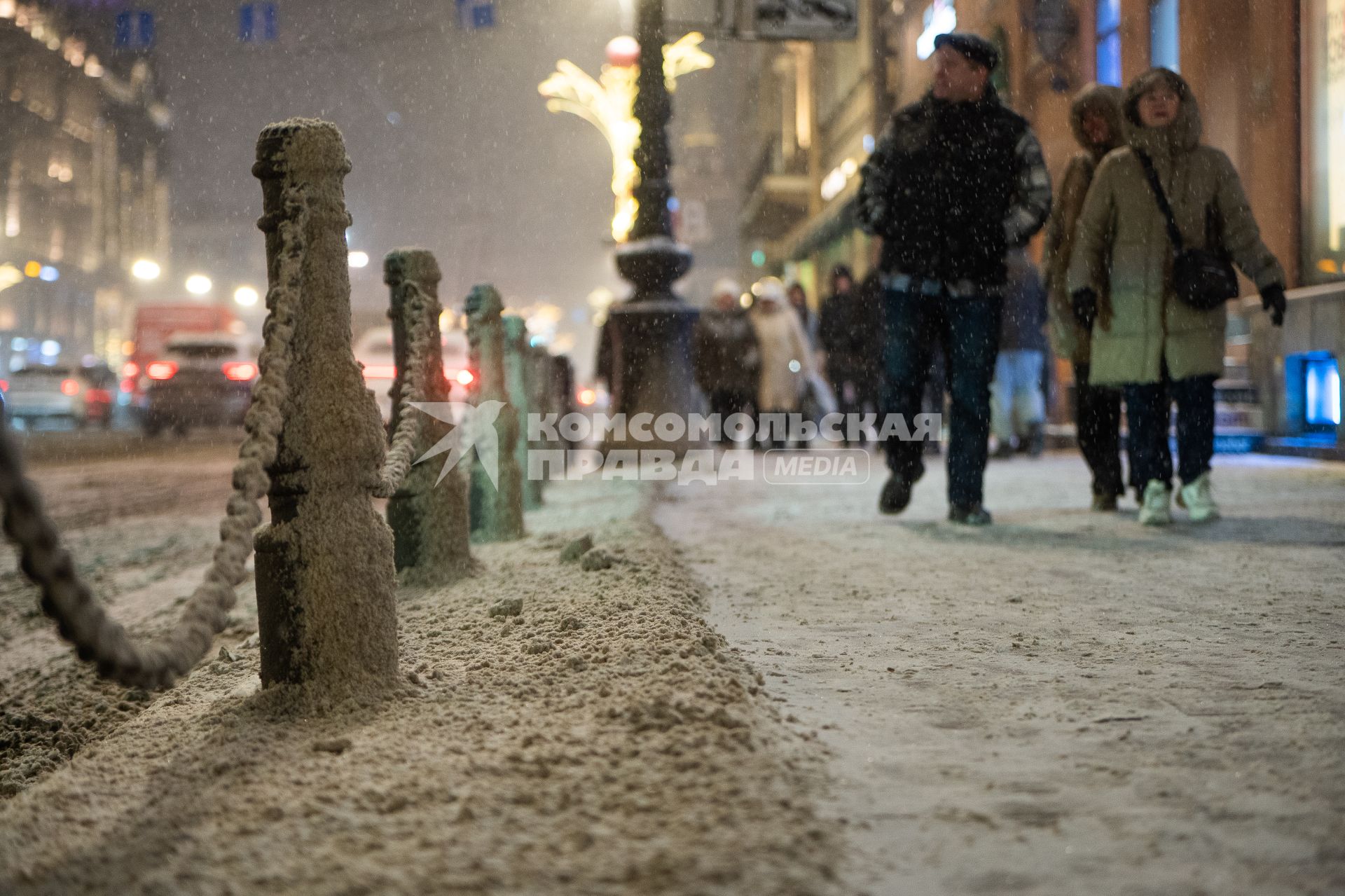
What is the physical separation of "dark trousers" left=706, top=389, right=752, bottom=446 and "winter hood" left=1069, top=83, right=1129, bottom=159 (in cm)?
667

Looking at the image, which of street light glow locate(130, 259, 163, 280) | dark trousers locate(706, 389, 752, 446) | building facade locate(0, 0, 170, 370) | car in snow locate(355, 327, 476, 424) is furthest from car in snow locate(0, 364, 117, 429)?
street light glow locate(130, 259, 163, 280)

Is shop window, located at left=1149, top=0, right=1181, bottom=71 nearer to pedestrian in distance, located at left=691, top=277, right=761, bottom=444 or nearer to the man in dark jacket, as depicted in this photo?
pedestrian in distance, located at left=691, top=277, right=761, bottom=444

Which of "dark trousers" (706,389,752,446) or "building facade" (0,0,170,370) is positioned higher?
"building facade" (0,0,170,370)

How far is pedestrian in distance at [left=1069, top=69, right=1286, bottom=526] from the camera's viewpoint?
17.8ft

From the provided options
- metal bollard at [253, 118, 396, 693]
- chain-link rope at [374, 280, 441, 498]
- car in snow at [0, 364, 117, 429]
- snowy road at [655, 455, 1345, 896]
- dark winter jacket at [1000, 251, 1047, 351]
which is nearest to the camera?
snowy road at [655, 455, 1345, 896]

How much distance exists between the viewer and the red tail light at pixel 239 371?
19.1 m

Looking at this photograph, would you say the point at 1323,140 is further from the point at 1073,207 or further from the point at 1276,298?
the point at 1276,298

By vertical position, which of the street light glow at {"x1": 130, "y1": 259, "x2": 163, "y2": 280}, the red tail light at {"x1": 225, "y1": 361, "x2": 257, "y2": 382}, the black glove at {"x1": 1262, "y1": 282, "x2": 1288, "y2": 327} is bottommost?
the black glove at {"x1": 1262, "y1": 282, "x2": 1288, "y2": 327}

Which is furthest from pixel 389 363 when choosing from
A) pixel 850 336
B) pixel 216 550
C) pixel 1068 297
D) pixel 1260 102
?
pixel 216 550

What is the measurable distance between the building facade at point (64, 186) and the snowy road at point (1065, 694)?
6291 centimetres

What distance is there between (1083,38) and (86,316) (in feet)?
243

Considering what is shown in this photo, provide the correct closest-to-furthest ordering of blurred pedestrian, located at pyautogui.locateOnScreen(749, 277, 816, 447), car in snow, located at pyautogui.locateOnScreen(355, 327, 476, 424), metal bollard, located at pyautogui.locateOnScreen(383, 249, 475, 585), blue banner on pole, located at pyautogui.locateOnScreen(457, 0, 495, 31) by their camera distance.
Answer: metal bollard, located at pyautogui.locateOnScreen(383, 249, 475, 585) → car in snow, located at pyautogui.locateOnScreen(355, 327, 476, 424) → blurred pedestrian, located at pyautogui.locateOnScreen(749, 277, 816, 447) → blue banner on pole, located at pyautogui.locateOnScreen(457, 0, 495, 31)

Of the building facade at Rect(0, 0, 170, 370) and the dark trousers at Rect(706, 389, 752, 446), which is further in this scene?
the building facade at Rect(0, 0, 170, 370)

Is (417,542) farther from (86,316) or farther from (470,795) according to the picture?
(86,316)
